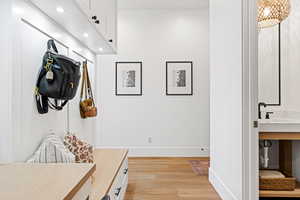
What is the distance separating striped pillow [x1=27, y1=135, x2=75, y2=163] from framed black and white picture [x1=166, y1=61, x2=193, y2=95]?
11.3 ft

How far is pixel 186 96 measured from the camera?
4934 mm

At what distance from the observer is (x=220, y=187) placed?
280 cm

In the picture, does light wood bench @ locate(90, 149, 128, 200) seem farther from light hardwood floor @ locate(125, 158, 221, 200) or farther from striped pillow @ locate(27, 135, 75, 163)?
light hardwood floor @ locate(125, 158, 221, 200)

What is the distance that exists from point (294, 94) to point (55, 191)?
294 centimetres

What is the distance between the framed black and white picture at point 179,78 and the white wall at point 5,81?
3.72m

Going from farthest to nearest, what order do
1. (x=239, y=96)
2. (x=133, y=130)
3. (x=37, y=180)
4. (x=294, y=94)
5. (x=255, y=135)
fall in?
(x=133, y=130)
(x=294, y=94)
(x=239, y=96)
(x=255, y=135)
(x=37, y=180)

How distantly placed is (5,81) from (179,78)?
382 cm

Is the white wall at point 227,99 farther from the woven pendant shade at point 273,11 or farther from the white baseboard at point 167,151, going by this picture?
the white baseboard at point 167,151

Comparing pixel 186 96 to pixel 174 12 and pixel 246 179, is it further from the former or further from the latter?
pixel 246 179

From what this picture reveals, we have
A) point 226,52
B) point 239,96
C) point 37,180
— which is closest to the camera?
point 37,180

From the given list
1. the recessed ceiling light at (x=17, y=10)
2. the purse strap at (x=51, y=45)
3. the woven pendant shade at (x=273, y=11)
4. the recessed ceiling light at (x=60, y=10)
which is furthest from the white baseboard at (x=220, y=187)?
the recessed ceiling light at (x=17, y=10)

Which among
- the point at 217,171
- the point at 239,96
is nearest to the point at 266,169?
the point at 217,171

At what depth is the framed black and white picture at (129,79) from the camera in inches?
195

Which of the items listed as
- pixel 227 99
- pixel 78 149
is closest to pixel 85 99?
pixel 78 149
